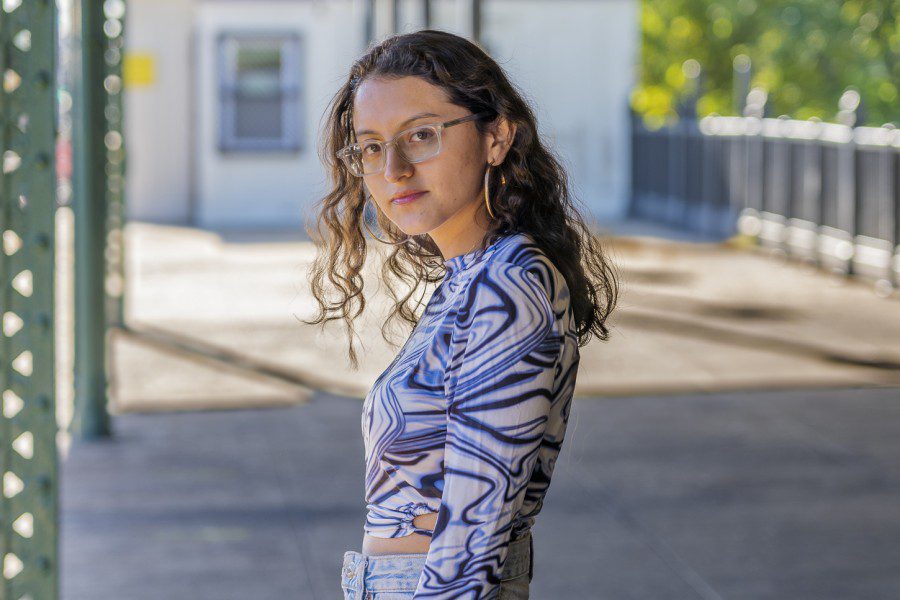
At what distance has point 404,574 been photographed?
2.16 m

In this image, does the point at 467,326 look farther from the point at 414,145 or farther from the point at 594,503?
the point at 594,503

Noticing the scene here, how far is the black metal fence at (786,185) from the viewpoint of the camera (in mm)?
14117

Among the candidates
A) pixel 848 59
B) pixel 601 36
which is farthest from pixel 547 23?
pixel 848 59

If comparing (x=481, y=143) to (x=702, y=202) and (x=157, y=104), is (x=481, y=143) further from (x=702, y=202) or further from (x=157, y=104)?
(x=157, y=104)

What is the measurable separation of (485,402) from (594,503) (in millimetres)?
4959

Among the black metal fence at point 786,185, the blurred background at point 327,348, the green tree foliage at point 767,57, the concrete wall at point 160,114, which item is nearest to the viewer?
the blurred background at point 327,348

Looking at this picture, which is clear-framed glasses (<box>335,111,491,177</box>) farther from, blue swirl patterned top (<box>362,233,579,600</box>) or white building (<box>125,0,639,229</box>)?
white building (<box>125,0,639,229</box>)

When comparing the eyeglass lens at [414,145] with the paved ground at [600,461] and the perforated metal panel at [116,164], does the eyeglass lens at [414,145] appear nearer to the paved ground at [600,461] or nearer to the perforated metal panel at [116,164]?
the paved ground at [600,461]

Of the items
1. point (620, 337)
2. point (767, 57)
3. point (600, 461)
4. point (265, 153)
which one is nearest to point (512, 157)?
point (600, 461)

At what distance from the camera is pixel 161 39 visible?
2444 cm

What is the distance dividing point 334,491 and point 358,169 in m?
4.85

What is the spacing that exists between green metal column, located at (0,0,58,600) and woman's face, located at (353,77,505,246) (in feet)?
7.65

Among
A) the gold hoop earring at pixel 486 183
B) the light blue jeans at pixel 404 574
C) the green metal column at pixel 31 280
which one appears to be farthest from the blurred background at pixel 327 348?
the light blue jeans at pixel 404 574

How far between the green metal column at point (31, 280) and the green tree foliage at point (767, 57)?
17.7 metres
